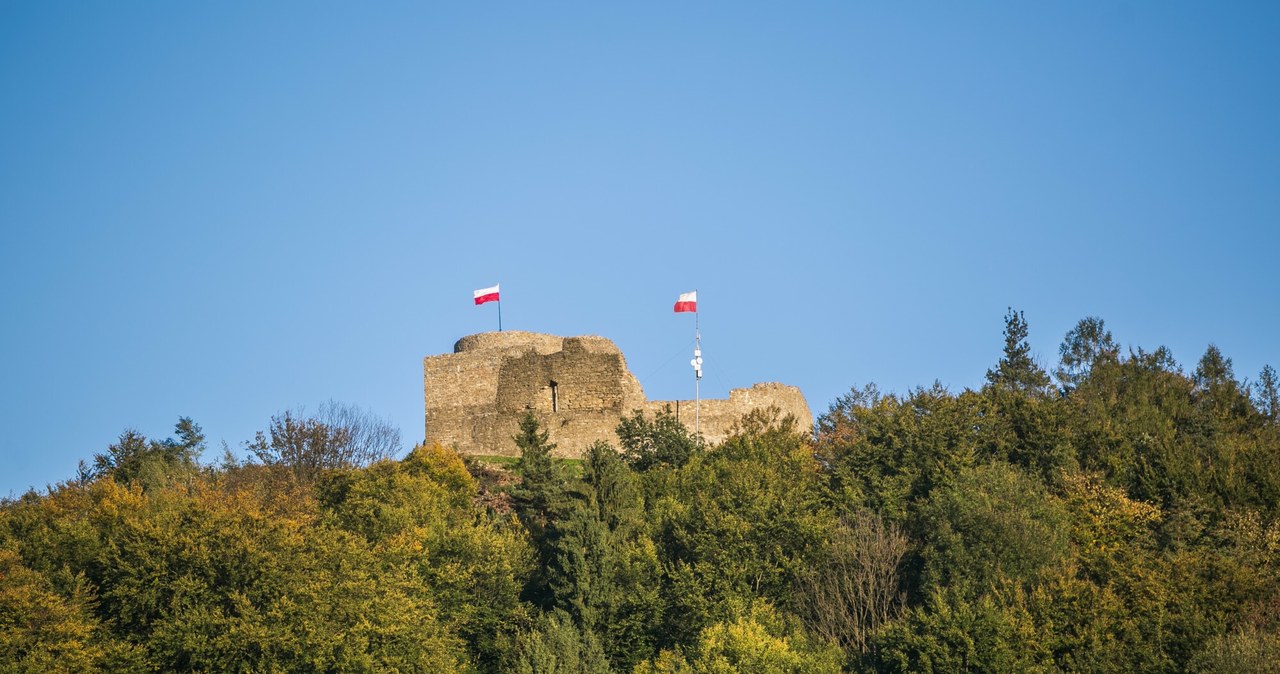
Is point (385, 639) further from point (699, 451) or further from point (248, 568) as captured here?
point (699, 451)

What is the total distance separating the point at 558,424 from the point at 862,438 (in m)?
10.8

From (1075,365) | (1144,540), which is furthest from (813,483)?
(1075,365)

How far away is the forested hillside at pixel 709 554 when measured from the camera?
47.8 meters

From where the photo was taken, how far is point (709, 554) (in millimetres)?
53031

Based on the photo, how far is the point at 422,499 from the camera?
55.8 m

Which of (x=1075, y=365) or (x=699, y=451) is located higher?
(x=1075, y=365)

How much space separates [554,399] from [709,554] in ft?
42.4

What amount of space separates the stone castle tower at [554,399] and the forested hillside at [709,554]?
1193mm

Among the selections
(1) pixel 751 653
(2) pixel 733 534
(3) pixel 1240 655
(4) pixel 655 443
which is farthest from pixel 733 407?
(3) pixel 1240 655

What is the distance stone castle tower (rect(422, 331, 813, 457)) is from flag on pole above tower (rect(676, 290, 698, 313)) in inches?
107

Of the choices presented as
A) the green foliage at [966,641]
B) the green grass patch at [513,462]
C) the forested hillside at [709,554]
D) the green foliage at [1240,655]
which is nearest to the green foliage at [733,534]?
the forested hillside at [709,554]

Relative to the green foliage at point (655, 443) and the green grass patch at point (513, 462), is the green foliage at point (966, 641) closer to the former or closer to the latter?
the green foliage at point (655, 443)

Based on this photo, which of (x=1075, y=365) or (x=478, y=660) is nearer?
(x=478, y=660)

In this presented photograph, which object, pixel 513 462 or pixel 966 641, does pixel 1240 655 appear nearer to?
pixel 966 641
